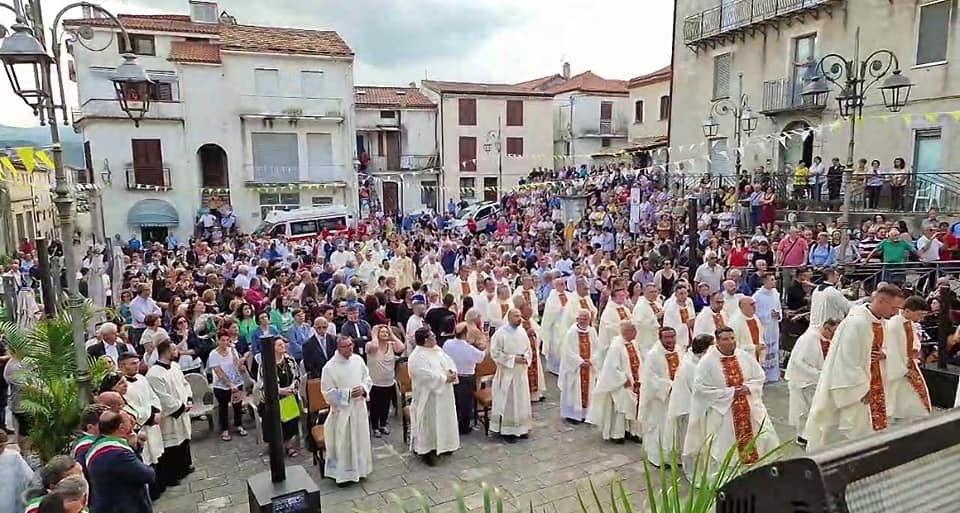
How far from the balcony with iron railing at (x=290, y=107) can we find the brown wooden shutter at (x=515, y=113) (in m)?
12.3

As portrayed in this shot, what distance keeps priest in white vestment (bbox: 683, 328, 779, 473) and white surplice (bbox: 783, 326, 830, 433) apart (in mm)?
1200

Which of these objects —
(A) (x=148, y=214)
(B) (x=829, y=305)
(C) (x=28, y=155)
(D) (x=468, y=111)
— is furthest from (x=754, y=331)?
(D) (x=468, y=111)

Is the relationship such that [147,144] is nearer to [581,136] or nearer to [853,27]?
[581,136]

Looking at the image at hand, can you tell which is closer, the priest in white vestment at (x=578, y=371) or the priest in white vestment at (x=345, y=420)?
the priest in white vestment at (x=345, y=420)

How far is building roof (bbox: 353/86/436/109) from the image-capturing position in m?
38.7

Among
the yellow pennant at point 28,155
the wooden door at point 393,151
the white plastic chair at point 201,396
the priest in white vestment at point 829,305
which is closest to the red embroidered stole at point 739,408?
the priest in white vestment at point 829,305

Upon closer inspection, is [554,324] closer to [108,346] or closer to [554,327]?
[554,327]

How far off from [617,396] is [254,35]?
2959cm

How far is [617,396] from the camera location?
759 centimetres

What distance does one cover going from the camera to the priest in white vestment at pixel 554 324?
430 inches

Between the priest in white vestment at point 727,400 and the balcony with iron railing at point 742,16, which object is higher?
the balcony with iron railing at point 742,16

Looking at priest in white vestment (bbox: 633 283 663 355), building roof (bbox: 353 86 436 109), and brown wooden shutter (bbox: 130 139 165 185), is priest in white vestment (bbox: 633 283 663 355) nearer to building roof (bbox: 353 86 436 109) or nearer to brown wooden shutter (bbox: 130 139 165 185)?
brown wooden shutter (bbox: 130 139 165 185)

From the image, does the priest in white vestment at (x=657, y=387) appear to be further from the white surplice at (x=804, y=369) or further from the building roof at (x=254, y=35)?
the building roof at (x=254, y=35)

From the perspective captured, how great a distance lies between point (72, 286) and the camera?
5645 mm
